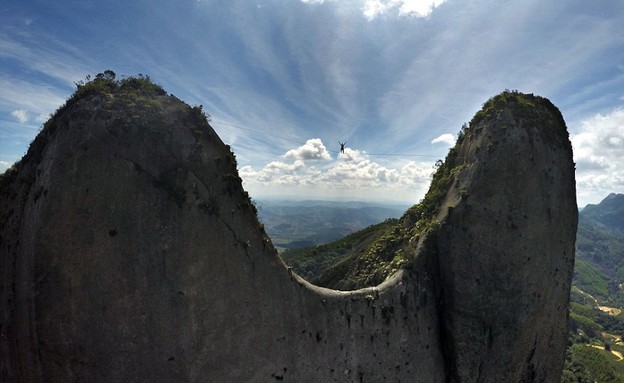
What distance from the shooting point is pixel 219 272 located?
1385 cm

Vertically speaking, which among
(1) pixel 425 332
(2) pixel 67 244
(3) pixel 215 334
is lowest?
(1) pixel 425 332

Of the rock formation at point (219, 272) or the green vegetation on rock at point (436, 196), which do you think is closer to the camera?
the rock formation at point (219, 272)

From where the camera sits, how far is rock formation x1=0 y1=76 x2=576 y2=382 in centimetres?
1197

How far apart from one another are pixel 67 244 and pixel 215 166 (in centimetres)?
596

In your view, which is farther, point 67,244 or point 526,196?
point 526,196

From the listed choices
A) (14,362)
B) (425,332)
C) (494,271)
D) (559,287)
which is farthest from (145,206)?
(559,287)

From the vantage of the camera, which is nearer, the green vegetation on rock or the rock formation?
the rock formation

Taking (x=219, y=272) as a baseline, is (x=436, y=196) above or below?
above

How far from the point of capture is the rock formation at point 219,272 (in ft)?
39.3

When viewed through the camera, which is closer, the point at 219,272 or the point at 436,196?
the point at 219,272

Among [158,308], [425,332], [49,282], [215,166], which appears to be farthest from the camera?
[425,332]

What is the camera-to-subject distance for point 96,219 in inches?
482

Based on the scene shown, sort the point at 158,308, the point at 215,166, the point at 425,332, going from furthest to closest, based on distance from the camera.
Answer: the point at 425,332
the point at 215,166
the point at 158,308

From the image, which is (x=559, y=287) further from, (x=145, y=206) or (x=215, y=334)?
(x=145, y=206)
